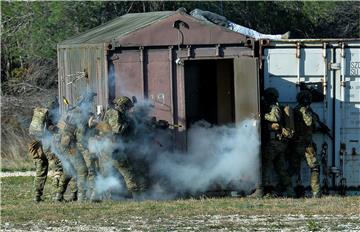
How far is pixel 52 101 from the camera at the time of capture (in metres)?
17.8

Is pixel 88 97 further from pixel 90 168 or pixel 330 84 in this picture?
pixel 330 84

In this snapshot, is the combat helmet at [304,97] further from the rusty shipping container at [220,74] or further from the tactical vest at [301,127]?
the rusty shipping container at [220,74]

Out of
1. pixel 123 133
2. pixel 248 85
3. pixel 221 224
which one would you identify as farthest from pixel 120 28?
pixel 221 224

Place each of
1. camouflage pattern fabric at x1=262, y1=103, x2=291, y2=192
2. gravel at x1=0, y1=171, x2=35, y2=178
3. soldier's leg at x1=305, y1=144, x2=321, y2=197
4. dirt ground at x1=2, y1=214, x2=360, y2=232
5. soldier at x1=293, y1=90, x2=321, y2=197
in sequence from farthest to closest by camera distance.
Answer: gravel at x1=0, y1=171, x2=35, y2=178 → soldier's leg at x1=305, y1=144, x2=321, y2=197 → soldier at x1=293, y1=90, x2=321, y2=197 → camouflage pattern fabric at x1=262, y1=103, x2=291, y2=192 → dirt ground at x1=2, y1=214, x2=360, y2=232

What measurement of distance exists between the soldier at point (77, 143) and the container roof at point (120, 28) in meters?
1.42

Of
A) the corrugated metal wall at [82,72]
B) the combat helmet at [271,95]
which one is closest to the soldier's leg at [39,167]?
the corrugated metal wall at [82,72]

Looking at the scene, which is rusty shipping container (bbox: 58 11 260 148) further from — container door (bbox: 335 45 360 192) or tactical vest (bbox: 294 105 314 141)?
container door (bbox: 335 45 360 192)

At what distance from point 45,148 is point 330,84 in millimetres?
5113

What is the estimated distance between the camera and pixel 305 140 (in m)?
17.5

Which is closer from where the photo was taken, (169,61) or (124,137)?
(124,137)

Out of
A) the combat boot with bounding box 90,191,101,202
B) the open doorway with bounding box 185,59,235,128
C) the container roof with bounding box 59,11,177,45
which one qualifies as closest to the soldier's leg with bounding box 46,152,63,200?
the combat boot with bounding box 90,191,101,202

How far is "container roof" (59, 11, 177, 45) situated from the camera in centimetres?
1756

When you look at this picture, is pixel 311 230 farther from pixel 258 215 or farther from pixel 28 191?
pixel 28 191

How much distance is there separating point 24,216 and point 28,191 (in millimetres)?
4297
